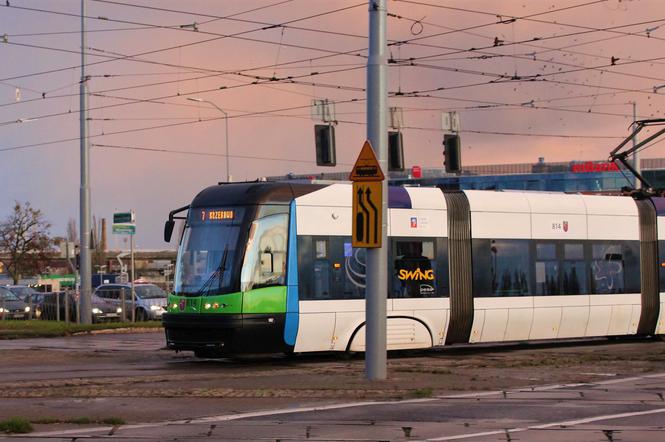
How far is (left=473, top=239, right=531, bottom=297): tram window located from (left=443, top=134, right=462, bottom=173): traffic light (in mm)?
5526

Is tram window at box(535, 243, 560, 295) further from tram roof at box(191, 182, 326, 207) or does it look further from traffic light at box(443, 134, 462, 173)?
tram roof at box(191, 182, 326, 207)

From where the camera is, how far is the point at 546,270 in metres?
23.0

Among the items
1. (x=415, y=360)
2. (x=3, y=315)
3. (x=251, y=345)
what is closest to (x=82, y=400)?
(x=251, y=345)

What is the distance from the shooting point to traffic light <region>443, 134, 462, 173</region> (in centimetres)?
2792

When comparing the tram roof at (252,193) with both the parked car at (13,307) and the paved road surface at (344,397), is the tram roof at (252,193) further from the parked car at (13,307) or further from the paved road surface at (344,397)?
the parked car at (13,307)

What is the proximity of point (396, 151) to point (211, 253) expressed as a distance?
860 centimetres

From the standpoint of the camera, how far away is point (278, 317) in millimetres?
18812

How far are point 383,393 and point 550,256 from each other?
9.88 metres

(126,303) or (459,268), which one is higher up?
(459,268)

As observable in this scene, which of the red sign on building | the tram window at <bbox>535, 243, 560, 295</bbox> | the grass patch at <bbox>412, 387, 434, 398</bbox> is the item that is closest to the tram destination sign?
the tram window at <bbox>535, 243, 560, 295</bbox>

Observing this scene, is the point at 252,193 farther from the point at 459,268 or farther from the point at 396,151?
the point at 396,151

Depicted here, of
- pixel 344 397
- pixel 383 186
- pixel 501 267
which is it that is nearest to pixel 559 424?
pixel 344 397

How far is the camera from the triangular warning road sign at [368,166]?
15.7m

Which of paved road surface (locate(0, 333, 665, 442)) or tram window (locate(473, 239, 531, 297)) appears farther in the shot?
tram window (locate(473, 239, 531, 297))
